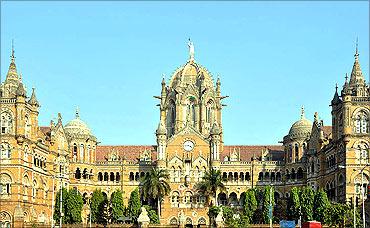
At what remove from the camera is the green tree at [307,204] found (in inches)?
4855

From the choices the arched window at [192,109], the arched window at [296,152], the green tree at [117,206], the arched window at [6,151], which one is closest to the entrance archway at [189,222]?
the green tree at [117,206]

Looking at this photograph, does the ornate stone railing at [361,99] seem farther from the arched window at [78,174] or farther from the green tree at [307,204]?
the arched window at [78,174]

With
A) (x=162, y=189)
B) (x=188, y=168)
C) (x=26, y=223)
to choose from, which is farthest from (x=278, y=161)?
(x=26, y=223)

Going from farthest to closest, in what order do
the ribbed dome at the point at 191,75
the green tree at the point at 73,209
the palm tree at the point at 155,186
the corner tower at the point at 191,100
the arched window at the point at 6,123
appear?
the ribbed dome at the point at 191,75
the corner tower at the point at 191,100
the palm tree at the point at 155,186
the green tree at the point at 73,209
the arched window at the point at 6,123

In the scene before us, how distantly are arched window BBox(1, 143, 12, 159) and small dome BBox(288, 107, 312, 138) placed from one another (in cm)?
5943

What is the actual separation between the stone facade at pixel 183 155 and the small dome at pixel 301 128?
22 centimetres

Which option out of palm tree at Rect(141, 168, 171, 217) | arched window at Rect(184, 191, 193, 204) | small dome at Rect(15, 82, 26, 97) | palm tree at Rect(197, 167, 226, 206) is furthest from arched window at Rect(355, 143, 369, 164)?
small dome at Rect(15, 82, 26, 97)

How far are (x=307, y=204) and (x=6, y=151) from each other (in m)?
50.5

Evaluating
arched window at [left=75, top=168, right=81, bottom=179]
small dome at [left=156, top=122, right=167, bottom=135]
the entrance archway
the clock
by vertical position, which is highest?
small dome at [left=156, top=122, right=167, bottom=135]

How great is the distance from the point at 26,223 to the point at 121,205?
83.9 ft

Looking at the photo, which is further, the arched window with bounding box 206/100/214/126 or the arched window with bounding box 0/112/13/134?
the arched window with bounding box 206/100/214/126

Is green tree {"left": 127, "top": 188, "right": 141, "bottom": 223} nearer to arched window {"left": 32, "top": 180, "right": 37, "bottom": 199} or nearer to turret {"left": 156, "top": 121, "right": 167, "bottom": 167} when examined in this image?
turret {"left": 156, "top": 121, "right": 167, "bottom": 167}

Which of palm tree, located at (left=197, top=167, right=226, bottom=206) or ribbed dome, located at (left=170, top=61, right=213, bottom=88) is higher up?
ribbed dome, located at (left=170, top=61, right=213, bottom=88)

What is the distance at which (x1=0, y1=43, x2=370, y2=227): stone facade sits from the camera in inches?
4592
